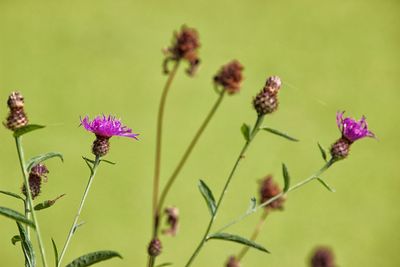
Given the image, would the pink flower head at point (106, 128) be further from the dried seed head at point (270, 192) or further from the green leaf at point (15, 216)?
the dried seed head at point (270, 192)

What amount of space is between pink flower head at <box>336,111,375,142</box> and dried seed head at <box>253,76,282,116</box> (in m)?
0.06

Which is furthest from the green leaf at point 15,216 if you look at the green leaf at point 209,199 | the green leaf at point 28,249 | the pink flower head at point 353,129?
the pink flower head at point 353,129

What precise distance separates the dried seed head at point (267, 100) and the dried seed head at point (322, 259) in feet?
0.52

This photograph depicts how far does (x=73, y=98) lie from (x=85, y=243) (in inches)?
22.0

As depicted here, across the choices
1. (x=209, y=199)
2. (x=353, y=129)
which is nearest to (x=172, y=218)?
(x=209, y=199)

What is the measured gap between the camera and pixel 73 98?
2068 mm

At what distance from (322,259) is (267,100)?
18 centimetres

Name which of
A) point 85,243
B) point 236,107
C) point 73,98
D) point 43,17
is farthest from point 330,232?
point 43,17

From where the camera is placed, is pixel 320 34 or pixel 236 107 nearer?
pixel 236 107

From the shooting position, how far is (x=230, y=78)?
0.54 m

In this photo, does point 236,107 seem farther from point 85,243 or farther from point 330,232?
point 85,243

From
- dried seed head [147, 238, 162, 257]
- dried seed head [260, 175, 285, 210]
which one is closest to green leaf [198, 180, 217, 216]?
dried seed head [147, 238, 162, 257]

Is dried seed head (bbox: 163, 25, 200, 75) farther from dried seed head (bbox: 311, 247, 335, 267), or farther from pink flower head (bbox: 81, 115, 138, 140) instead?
dried seed head (bbox: 311, 247, 335, 267)

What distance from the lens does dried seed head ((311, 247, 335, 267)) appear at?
1.25 feet
